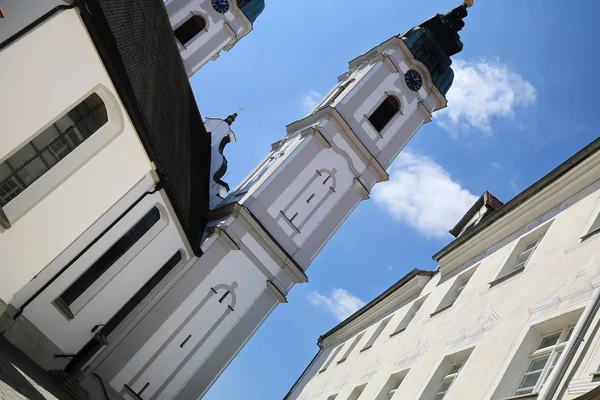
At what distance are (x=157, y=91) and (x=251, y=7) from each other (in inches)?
614

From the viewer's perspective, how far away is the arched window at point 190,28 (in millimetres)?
25078

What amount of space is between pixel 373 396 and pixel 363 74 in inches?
545

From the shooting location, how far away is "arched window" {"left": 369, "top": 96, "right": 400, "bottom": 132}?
22.5 meters

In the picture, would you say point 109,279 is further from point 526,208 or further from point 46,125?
point 526,208

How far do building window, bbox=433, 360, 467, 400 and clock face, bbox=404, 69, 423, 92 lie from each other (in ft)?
50.2

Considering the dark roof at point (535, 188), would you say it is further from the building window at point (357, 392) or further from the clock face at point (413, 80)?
the clock face at point (413, 80)

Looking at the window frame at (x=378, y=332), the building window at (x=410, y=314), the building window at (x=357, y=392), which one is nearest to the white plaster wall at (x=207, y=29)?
the window frame at (x=378, y=332)

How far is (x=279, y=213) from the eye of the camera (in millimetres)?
19688

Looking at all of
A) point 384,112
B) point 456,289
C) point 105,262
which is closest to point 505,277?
point 456,289

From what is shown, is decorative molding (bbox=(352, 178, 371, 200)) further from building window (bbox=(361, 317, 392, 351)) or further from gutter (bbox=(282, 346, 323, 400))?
gutter (bbox=(282, 346, 323, 400))

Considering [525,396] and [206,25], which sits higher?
[206,25]

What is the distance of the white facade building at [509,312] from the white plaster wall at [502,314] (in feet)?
0.08

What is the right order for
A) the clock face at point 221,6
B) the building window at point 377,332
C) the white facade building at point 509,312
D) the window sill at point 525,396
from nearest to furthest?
the window sill at point 525,396 < the white facade building at point 509,312 < the building window at point 377,332 < the clock face at point 221,6

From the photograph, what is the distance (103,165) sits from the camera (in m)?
12.5
